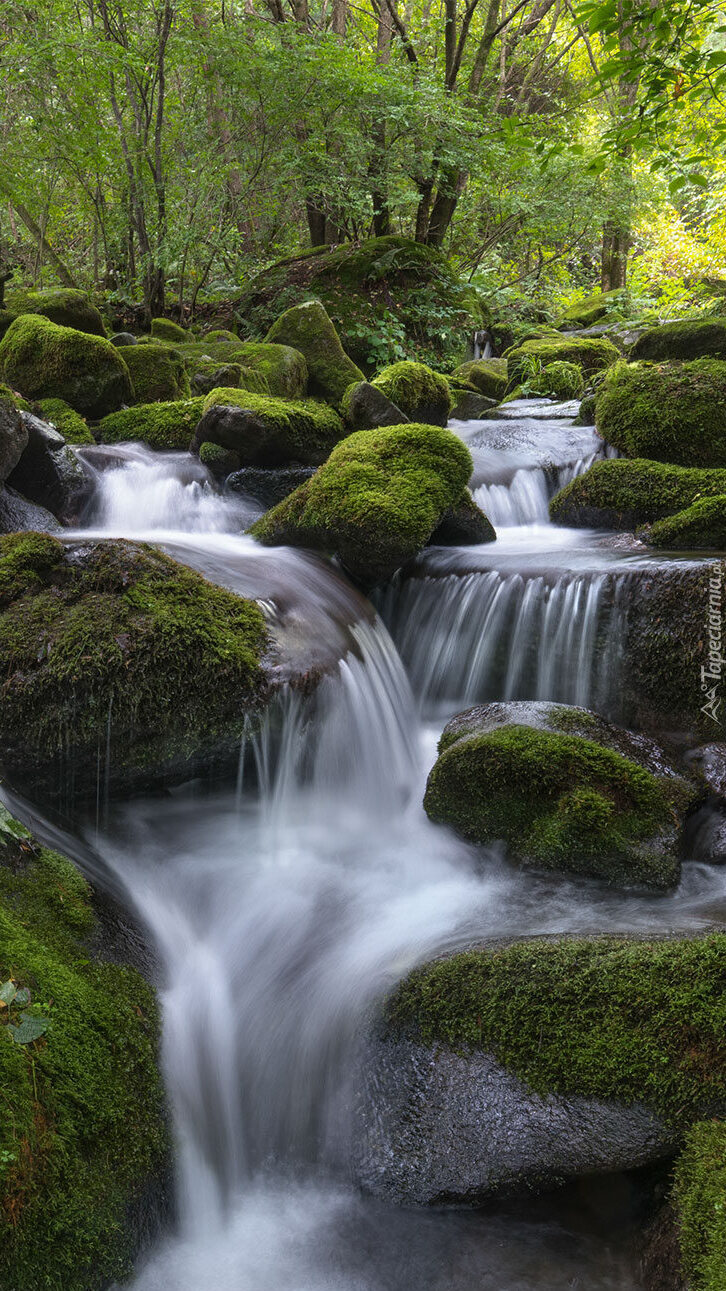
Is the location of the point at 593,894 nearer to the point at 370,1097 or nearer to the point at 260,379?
the point at 370,1097

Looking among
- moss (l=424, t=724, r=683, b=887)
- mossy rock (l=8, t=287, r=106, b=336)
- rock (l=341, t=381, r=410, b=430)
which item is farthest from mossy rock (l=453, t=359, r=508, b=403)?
moss (l=424, t=724, r=683, b=887)

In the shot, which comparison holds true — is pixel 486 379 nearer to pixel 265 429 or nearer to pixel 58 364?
pixel 265 429

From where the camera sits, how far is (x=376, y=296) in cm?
1304

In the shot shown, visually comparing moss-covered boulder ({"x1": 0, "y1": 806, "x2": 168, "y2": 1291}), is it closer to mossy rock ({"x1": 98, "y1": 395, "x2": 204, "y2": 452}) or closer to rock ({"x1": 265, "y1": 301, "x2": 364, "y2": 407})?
mossy rock ({"x1": 98, "y1": 395, "x2": 204, "y2": 452})

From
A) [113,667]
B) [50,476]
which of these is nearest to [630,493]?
[113,667]

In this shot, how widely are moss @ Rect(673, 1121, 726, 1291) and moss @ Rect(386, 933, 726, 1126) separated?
9 cm

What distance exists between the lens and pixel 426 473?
630 centimetres

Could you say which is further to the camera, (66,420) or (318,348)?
(318,348)

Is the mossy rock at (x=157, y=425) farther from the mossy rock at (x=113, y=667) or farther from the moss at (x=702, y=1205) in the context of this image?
the moss at (x=702, y=1205)

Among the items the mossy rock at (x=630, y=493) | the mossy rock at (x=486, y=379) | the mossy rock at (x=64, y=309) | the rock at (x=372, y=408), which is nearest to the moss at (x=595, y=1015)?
the mossy rock at (x=630, y=493)

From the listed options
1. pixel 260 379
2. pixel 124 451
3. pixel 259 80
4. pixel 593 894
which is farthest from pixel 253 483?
pixel 259 80

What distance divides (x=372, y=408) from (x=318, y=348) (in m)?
2.51

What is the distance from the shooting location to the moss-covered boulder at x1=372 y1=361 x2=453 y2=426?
865 centimetres

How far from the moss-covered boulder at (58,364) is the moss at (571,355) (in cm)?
657
